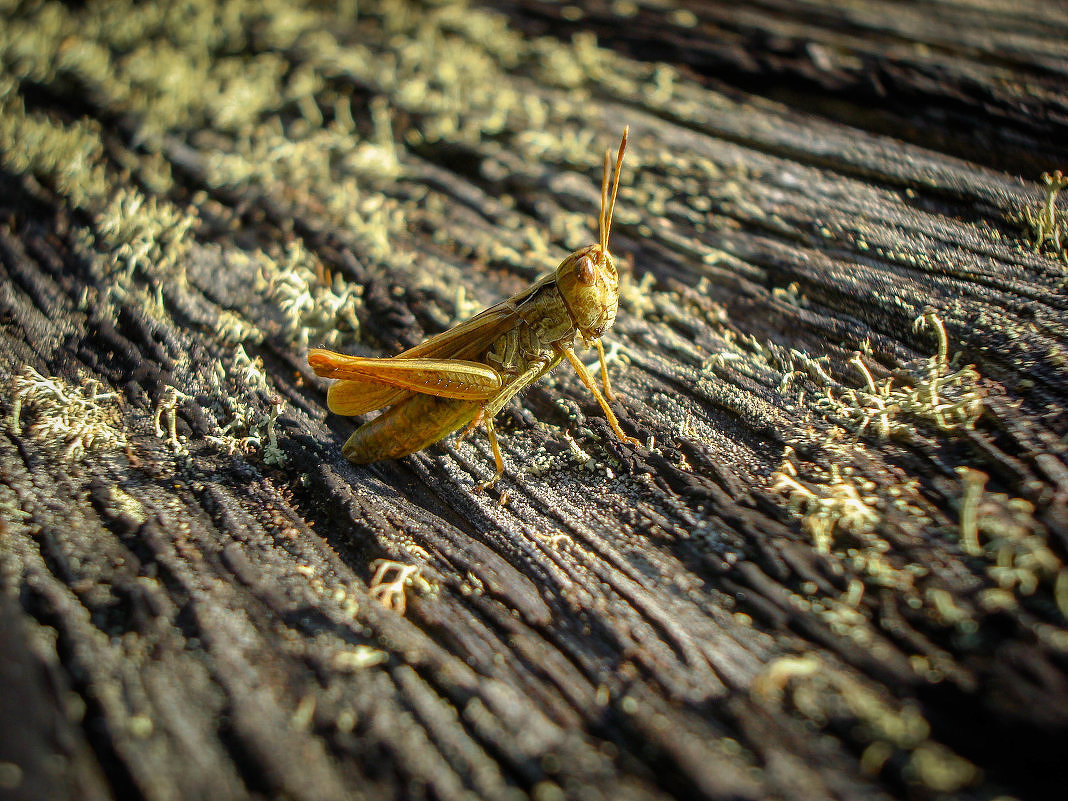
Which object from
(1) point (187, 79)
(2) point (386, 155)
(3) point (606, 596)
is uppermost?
(1) point (187, 79)

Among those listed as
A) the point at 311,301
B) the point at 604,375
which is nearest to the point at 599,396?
the point at 604,375

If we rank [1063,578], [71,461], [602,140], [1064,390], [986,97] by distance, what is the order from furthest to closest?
[602,140], [986,97], [71,461], [1064,390], [1063,578]

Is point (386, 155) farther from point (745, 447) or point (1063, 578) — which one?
point (1063, 578)

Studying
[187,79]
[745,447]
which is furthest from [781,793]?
[187,79]

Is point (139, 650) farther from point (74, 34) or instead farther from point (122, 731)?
point (74, 34)

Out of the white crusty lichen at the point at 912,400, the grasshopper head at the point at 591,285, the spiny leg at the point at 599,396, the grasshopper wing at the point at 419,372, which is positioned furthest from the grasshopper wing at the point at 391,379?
the white crusty lichen at the point at 912,400

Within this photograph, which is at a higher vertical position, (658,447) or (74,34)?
(74,34)

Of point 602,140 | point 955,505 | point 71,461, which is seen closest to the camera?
point 955,505

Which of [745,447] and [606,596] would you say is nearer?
[606,596]

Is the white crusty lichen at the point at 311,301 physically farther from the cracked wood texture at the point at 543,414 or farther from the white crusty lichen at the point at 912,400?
the white crusty lichen at the point at 912,400
